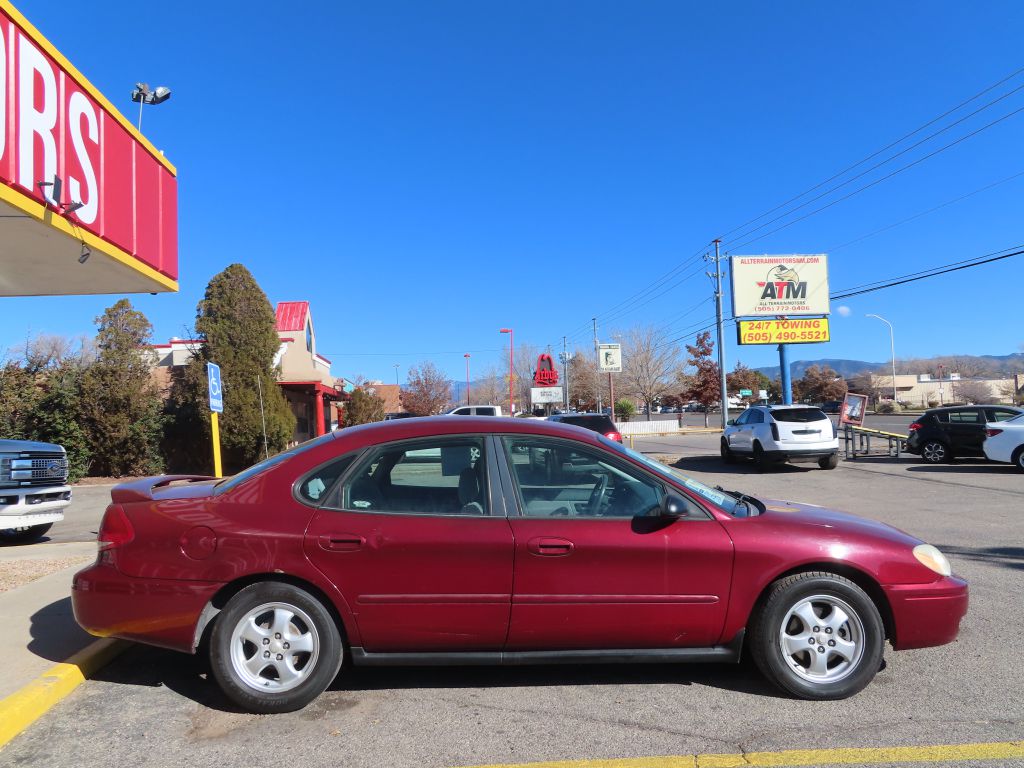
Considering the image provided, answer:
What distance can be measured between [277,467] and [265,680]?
1.15 metres

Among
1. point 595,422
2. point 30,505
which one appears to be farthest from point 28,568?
point 595,422

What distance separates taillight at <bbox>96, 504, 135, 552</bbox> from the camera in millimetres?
3902


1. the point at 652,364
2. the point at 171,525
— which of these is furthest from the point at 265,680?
the point at 652,364

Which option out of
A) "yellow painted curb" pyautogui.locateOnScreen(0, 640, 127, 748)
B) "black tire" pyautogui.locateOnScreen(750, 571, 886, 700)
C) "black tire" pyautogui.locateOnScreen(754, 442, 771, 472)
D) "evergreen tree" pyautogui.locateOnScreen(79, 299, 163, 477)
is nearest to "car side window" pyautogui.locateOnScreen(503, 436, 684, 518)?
"black tire" pyautogui.locateOnScreen(750, 571, 886, 700)

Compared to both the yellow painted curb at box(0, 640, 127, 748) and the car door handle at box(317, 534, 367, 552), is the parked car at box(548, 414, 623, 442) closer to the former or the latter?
the yellow painted curb at box(0, 640, 127, 748)

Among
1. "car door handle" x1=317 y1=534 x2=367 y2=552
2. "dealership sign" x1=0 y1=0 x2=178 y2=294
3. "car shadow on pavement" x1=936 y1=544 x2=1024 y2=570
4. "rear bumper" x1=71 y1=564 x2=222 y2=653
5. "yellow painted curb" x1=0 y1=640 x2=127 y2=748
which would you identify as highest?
"dealership sign" x1=0 y1=0 x2=178 y2=294

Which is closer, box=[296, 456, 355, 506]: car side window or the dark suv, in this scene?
box=[296, 456, 355, 506]: car side window

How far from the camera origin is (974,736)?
3.36 metres

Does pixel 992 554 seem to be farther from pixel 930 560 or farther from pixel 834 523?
pixel 834 523

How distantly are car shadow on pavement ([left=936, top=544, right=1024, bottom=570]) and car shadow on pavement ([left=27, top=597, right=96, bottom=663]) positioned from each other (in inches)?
309

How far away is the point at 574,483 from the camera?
4047 millimetres

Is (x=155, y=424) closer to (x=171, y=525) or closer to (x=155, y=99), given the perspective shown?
(x=155, y=99)

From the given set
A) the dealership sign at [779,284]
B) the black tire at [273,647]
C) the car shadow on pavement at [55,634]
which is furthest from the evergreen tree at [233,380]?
the black tire at [273,647]

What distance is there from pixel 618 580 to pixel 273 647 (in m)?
1.89
